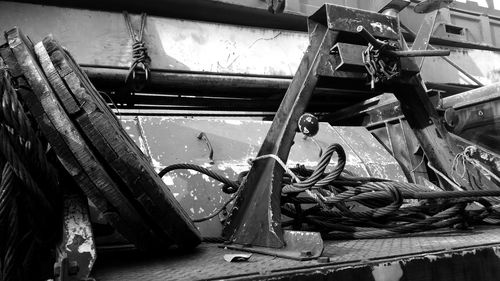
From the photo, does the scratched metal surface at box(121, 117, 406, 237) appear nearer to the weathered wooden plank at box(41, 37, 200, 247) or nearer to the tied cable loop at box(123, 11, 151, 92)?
the tied cable loop at box(123, 11, 151, 92)

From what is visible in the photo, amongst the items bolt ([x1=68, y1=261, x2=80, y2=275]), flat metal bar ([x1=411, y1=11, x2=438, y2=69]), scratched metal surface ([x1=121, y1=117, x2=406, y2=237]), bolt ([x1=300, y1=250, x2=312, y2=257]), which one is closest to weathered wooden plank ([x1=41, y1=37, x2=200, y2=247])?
bolt ([x1=68, y1=261, x2=80, y2=275])

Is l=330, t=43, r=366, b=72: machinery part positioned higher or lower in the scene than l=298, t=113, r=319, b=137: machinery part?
higher

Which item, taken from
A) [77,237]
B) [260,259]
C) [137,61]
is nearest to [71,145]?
[77,237]

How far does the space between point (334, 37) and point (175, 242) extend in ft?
3.38

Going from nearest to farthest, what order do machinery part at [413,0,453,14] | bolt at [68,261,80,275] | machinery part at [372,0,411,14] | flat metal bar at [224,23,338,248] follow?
bolt at [68,261,80,275] → flat metal bar at [224,23,338,248] → machinery part at [413,0,453,14] → machinery part at [372,0,411,14]

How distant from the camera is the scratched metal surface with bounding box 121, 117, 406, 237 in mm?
2109

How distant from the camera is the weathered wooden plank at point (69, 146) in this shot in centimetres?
117

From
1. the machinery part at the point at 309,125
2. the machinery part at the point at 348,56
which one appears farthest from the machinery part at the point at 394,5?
the machinery part at the point at 309,125

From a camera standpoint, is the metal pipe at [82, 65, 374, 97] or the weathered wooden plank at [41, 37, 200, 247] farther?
the metal pipe at [82, 65, 374, 97]

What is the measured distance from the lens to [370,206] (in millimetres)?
1961

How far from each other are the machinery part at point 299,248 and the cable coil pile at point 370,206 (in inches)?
8.8

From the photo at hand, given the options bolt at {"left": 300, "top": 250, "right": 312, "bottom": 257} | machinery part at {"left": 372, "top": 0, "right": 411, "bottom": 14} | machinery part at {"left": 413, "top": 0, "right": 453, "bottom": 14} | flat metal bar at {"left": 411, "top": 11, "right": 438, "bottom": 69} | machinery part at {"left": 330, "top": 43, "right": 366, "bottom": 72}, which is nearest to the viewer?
bolt at {"left": 300, "top": 250, "right": 312, "bottom": 257}

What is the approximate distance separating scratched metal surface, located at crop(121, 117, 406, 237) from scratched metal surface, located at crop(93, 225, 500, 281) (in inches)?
17.3

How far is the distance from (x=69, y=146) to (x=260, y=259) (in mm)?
638
